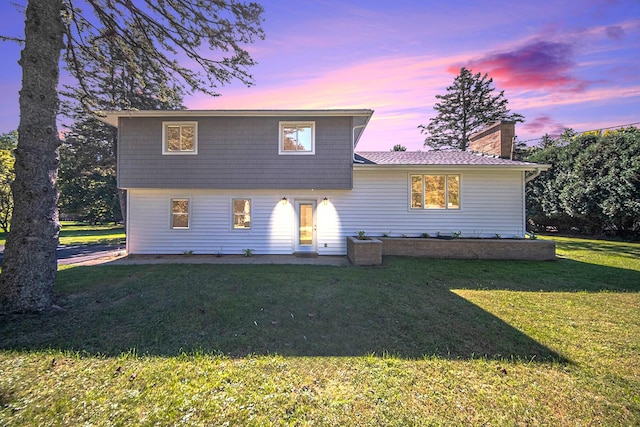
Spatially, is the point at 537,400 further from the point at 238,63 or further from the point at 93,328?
the point at 238,63

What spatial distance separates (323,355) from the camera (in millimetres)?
3223

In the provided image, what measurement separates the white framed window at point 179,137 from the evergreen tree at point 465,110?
2797cm

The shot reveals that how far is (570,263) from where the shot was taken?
8703mm

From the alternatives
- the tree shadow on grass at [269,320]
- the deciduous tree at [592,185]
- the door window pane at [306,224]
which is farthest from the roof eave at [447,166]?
the deciduous tree at [592,185]

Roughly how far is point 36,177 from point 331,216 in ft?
26.1

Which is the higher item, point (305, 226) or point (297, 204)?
point (297, 204)

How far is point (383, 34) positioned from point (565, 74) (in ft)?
34.0

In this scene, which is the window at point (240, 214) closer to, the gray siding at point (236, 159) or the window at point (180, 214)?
the gray siding at point (236, 159)

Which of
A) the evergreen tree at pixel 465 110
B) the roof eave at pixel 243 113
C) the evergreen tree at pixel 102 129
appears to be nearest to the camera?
the evergreen tree at pixel 102 129

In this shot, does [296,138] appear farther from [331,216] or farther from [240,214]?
[240,214]

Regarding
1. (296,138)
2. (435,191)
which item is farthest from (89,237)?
(435,191)

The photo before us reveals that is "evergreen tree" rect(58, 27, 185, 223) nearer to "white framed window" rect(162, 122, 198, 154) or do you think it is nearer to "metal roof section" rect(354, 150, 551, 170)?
"white framed window" rect(162, 122, 198, 154)

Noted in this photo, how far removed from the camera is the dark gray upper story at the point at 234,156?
9.66 meters

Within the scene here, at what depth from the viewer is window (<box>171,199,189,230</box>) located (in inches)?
408
